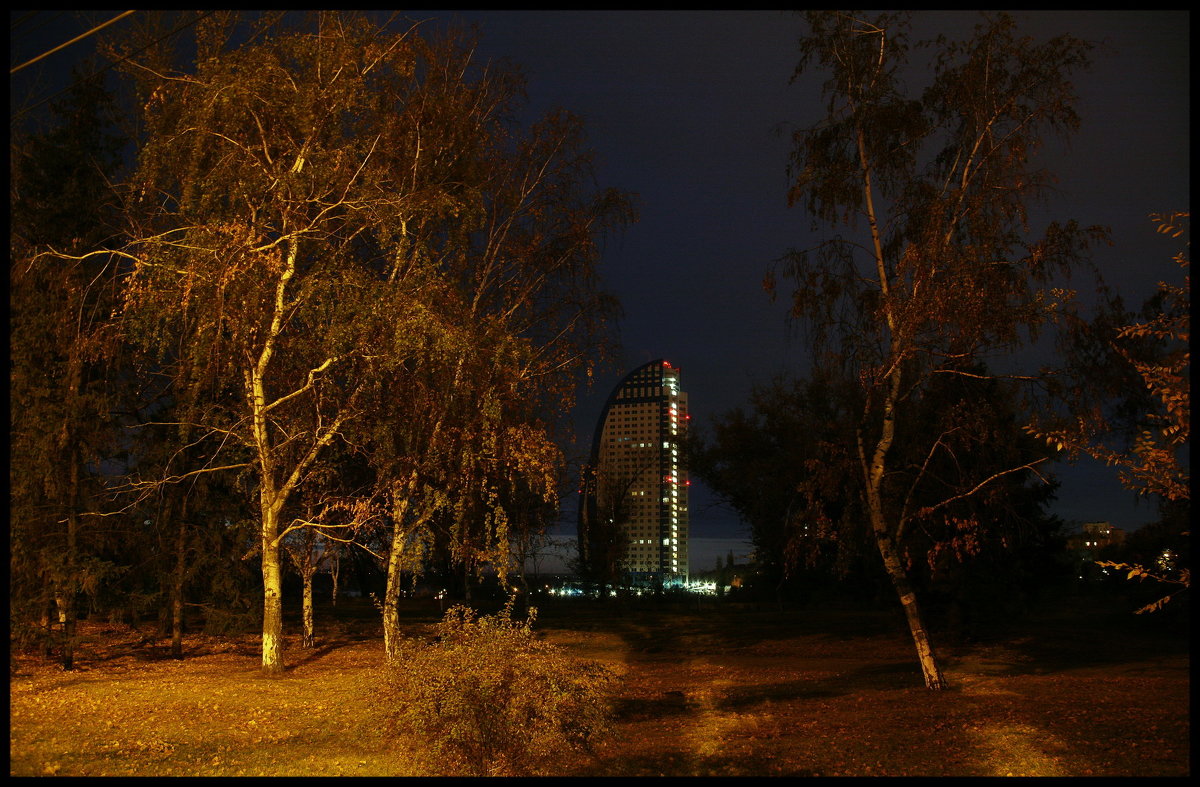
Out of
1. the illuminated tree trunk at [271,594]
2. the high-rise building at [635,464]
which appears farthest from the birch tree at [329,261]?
the high-rise building at [635,464]

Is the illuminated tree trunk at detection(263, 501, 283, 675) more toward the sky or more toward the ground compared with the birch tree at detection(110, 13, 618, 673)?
more toward the ground

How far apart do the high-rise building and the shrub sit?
2647cm

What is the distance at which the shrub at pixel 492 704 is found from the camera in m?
8.17

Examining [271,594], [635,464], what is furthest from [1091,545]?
[271,594]

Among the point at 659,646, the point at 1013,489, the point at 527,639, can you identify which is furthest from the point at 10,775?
the point at 1013,489

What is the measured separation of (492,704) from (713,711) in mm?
5014

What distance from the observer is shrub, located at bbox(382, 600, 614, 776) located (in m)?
8.17

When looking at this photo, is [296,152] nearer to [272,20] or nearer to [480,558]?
[272,20]

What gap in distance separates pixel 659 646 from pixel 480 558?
825 cm

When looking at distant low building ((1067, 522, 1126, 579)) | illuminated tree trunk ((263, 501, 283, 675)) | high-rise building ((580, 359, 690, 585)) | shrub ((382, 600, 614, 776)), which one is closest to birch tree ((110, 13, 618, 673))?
illuminated tree trunk ((263, 501, 283, 675))

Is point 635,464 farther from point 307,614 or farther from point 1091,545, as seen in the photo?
point 1091,545

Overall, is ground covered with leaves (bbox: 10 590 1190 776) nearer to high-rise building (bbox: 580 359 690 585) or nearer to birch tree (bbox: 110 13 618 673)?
birch tree (bbox: 110 13 618 673)

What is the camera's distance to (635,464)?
44344 mm

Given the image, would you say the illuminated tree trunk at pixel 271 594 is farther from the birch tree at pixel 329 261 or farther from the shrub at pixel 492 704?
the shrub at pixel 492 704
